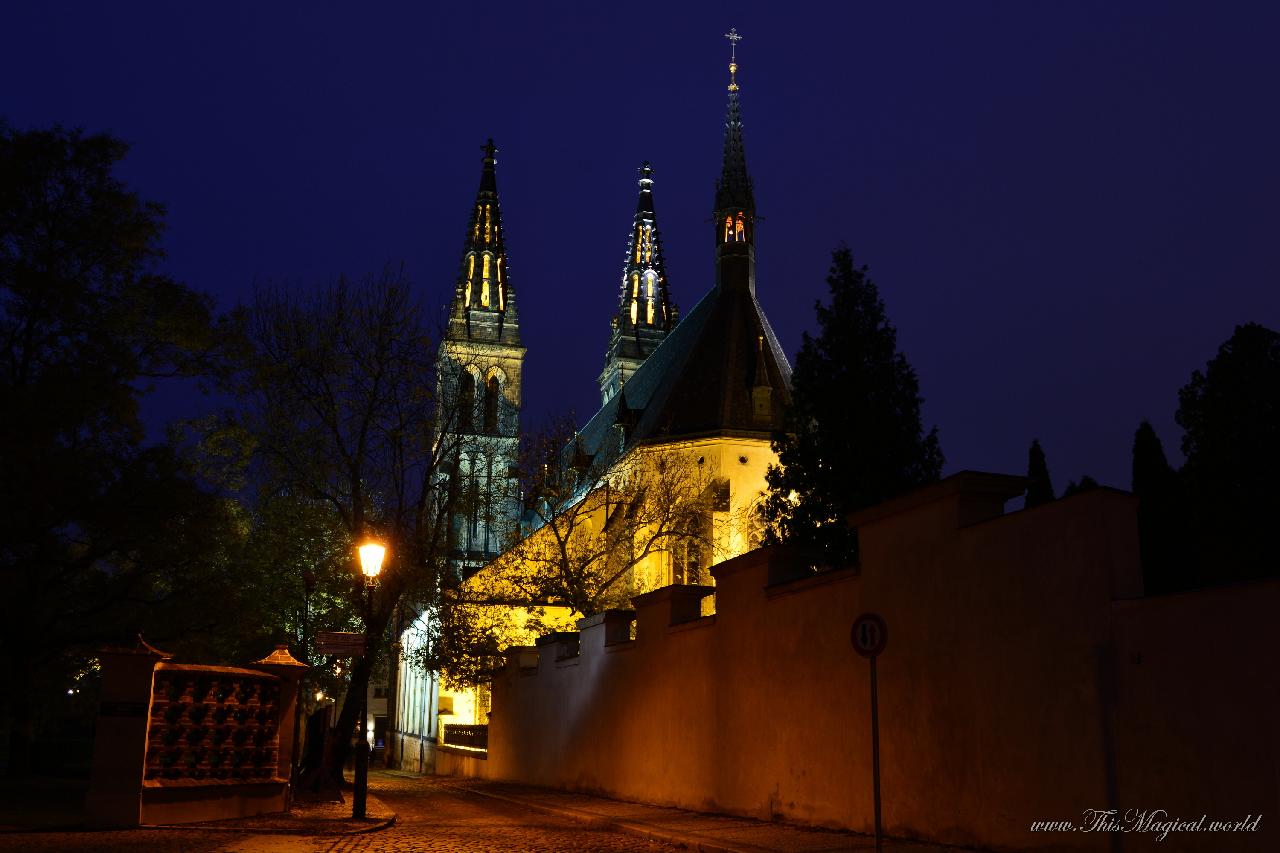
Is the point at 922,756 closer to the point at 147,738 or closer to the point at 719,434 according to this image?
the point at 147,738

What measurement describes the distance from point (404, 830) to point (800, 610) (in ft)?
17.5

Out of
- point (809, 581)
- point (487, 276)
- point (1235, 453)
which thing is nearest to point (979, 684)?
point (809, 581)

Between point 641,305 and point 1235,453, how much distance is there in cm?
4830

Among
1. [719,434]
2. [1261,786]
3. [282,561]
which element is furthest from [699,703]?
[719,434]

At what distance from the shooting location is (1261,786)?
796cm

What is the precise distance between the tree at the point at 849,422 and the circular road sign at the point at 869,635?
1815 cm

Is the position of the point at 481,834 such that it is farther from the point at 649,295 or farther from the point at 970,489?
the point at 649,295

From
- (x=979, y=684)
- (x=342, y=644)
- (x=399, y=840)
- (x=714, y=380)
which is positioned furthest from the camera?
(x=714, y=380)

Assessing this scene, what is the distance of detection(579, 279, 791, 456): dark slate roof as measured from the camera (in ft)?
157

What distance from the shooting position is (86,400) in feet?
57.8

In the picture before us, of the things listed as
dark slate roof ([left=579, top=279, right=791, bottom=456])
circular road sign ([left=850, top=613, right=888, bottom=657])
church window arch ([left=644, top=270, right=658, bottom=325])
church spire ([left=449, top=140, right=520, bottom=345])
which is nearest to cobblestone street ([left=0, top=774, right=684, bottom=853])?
circular road sign ([left=850, top=613, right=888, bottom=657])

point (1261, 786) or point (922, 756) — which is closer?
point (1261, 786)

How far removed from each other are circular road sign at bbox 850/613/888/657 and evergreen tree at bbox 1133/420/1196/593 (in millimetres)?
19160

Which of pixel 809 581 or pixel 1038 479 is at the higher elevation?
pixel 1038 479
